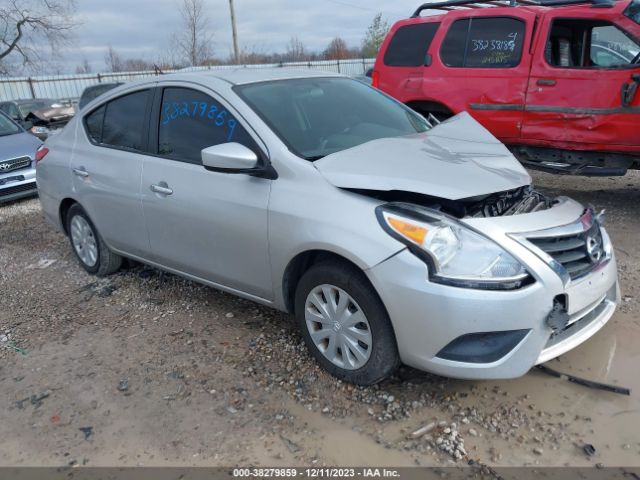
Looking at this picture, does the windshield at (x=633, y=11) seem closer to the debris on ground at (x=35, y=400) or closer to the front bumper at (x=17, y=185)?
the debris on ground at (x=35, y=400)

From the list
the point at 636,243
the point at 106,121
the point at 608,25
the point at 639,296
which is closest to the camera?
the point at 639,296

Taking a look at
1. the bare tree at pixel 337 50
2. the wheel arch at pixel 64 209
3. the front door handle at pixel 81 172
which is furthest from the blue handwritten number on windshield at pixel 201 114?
the bare tree at pixel 337 50

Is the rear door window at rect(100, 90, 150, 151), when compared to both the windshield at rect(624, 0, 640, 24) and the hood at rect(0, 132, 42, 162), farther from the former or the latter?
the windshield at rect(624, 0, 640, 24)

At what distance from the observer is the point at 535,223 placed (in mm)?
2658

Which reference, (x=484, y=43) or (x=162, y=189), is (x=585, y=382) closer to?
(x=162, y=189)

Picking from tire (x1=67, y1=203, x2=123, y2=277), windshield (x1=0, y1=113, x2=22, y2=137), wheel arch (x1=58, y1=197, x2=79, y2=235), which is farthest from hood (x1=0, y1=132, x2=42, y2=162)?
tire (x1=67, y1=203, x2=123, y2=277)

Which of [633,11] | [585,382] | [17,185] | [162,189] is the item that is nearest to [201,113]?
[162,189]

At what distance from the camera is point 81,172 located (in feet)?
14.7

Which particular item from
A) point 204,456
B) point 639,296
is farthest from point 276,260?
point 639,296

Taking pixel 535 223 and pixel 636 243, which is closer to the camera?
pixel 535 223

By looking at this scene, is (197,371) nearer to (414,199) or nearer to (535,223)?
(414,199)

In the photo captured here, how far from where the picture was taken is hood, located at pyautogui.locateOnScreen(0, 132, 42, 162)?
8.02m

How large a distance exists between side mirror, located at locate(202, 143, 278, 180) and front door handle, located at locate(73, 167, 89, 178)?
1.83 metres

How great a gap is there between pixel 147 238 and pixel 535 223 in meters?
2.70
